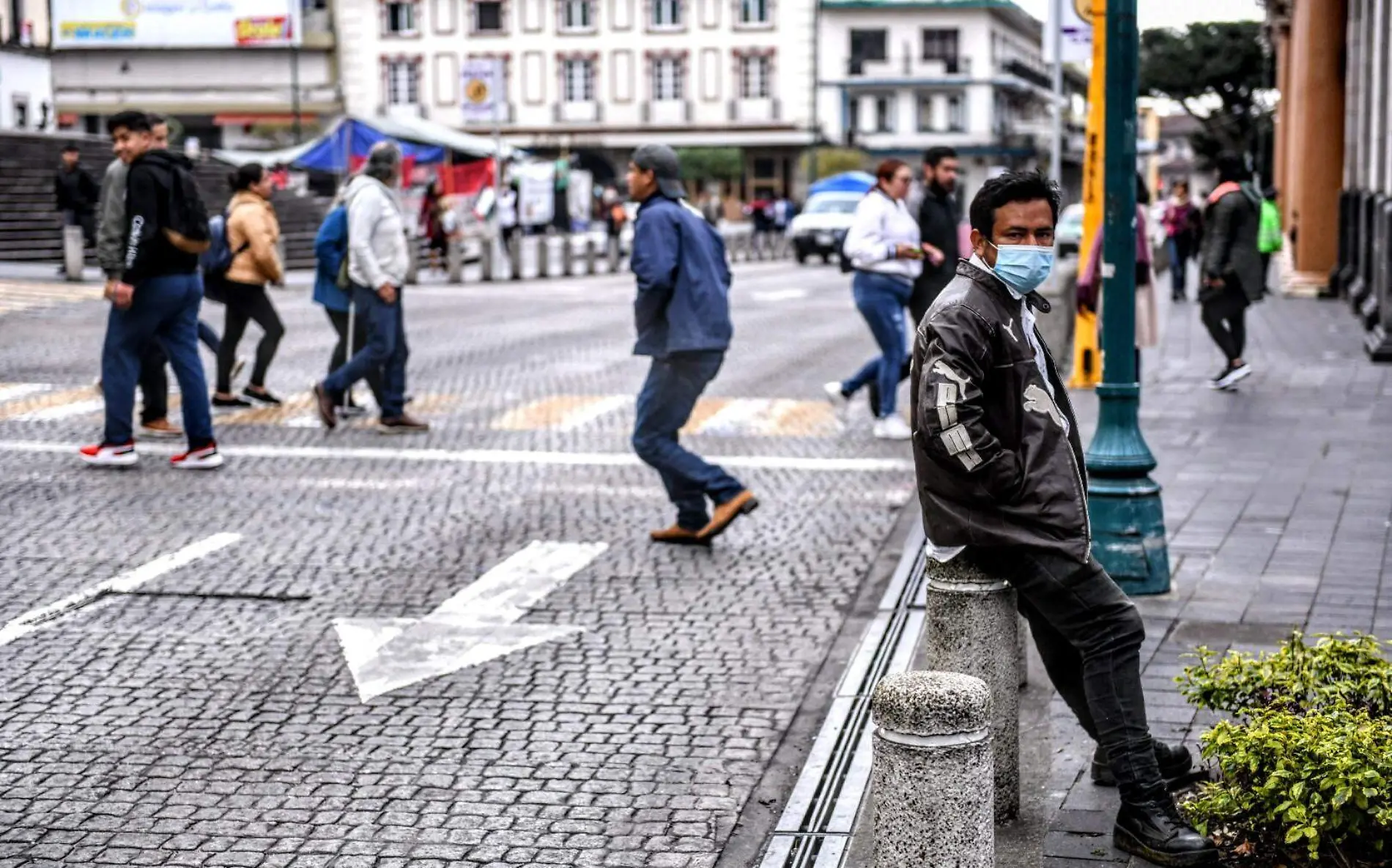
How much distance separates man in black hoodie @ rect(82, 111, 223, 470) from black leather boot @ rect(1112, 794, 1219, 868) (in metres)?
7.10

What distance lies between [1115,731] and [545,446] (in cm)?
753

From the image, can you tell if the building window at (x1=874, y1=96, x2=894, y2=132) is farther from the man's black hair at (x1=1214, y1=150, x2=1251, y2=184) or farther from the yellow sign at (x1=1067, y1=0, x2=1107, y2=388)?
the yellow sign at (x1=1067, y1=0, x2=1107, y2=388)

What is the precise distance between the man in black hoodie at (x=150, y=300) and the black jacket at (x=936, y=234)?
4716mm

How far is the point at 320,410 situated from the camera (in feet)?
40.4

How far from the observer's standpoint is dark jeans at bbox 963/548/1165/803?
4.49 metres

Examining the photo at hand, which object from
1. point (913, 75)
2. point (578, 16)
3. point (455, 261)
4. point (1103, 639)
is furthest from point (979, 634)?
point (913, 75)

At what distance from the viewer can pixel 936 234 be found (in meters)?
12.6

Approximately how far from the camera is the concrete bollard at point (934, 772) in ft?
12.7

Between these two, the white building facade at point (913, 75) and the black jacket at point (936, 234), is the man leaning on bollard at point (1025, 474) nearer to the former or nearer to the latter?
the black jacket at point (936, 234)

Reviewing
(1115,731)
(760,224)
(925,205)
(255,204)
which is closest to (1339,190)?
(925,205)

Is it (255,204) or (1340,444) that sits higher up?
(255,204)

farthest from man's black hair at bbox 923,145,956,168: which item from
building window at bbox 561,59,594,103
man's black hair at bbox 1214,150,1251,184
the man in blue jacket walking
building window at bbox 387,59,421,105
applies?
building window at bbox 387,59,421,105

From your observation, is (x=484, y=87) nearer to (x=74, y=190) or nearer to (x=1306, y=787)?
(x=74, y=190)

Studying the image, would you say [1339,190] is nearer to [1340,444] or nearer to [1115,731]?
[1340,444]
